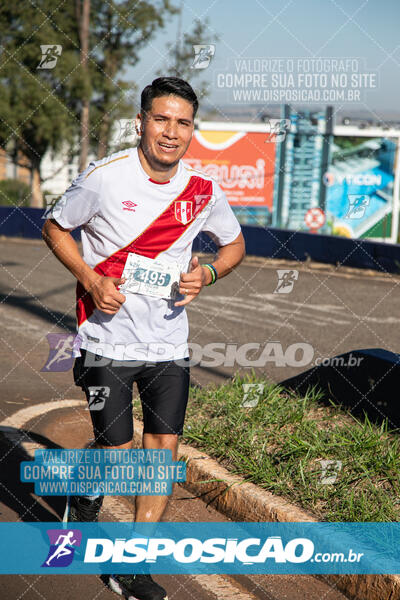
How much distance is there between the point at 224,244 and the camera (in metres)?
4.06

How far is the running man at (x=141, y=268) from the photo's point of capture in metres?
3.55

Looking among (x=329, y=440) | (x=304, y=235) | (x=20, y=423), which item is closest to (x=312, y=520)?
(x=329, y=440)

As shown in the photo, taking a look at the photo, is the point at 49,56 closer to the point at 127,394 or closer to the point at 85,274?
the point at 85,274

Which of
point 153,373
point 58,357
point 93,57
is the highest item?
point 93,57

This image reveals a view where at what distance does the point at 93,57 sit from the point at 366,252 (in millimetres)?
22618

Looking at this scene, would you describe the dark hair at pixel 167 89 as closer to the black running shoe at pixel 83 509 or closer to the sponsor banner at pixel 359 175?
the black running shoe at pixel 83 509

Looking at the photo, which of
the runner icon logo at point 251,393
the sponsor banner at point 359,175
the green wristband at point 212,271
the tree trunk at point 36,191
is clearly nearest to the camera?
the green wristband at point 212,271

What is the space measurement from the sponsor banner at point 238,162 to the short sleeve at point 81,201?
36084 mm

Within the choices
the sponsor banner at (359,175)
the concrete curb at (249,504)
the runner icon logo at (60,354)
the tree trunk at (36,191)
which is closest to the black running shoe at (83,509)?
the concrete curb at (249,504)

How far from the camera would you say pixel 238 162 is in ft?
130

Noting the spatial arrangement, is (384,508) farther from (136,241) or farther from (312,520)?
(136,241)

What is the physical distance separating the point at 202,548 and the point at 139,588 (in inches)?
26.8

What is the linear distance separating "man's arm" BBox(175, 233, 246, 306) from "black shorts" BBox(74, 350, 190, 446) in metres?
0.35

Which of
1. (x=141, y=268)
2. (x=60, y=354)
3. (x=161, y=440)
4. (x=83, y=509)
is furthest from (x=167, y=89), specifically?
(x=60, y=354)
